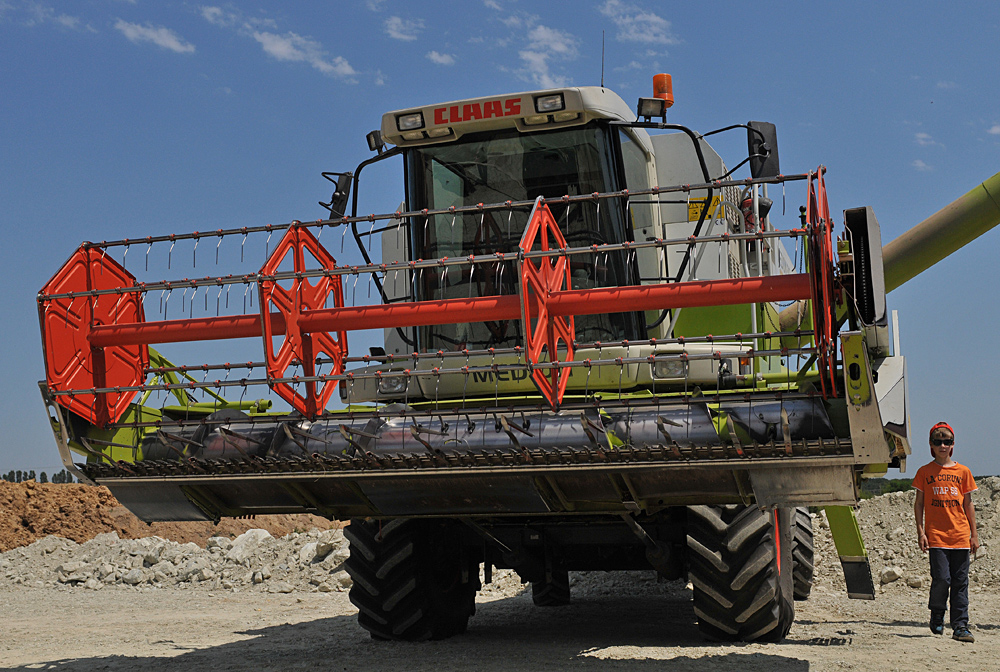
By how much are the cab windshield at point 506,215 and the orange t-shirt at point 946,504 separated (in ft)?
6.99

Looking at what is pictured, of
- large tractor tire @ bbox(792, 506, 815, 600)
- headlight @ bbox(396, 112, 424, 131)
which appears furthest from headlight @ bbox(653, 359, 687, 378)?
large tractor tire @ bbox(792, 506, 815, 600)

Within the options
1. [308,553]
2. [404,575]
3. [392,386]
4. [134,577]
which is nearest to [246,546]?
[308,553]

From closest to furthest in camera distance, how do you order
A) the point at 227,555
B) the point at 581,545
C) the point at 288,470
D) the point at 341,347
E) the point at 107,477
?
the point at 288,470
the point at 107,477
the point at 341,347
the point at 581,545
the point at 227,555

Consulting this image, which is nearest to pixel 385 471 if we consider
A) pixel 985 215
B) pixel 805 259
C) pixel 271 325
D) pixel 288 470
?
pixel 288 470

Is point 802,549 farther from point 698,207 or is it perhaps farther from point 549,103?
point 549,103

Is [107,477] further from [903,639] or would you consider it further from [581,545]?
[903,639]

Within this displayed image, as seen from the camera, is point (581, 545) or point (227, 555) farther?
point (227, 555)

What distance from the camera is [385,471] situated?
200 inches

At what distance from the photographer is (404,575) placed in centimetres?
643

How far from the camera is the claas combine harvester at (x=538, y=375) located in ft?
15.5

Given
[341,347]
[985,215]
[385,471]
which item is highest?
[985,215]

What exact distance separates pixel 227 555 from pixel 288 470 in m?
8.54

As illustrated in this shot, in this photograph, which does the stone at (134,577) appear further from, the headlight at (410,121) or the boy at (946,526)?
the boy at (946,526)

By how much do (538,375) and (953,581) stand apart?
3305 mm
